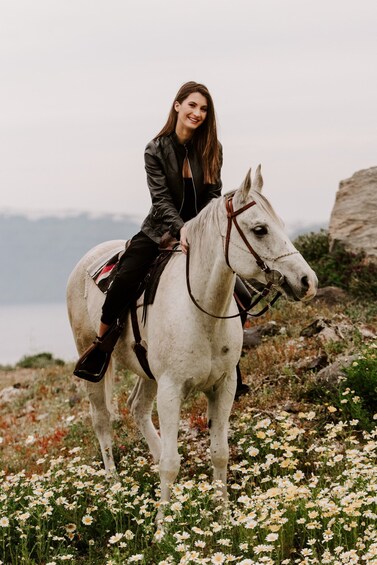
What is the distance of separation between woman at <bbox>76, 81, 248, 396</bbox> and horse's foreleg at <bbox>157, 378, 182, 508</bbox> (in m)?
1.26

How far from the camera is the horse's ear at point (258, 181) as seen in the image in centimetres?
546

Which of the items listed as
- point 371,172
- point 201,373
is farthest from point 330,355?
point 371,172

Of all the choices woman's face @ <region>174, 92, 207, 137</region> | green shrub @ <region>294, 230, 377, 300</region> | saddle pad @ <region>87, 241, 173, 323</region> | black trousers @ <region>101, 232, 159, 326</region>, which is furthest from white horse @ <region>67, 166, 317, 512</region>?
green shrub @ <region>294, 230, 377, 300</region>

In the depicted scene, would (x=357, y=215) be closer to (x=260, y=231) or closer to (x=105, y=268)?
(x=105, y=268)

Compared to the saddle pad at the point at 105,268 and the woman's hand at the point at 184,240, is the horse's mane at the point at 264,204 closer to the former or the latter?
the woman's hand at the point at 184,240

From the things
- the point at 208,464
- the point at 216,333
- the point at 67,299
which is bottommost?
the point at 208,464

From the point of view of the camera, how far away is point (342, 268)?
13266mm

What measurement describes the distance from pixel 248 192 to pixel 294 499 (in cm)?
228

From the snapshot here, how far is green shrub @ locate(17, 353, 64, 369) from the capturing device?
18566 mm

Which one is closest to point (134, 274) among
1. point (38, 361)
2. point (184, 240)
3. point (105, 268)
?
point (184, 240)

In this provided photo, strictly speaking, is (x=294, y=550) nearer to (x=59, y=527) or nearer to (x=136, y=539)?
(x=136, y=539)

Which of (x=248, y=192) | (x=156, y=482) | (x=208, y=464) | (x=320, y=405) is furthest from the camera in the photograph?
(x=320, y=405)

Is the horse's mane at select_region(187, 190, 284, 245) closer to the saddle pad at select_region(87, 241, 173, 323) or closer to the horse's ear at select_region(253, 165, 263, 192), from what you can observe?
the horse's ear at select_region(253, 165, 263, 192)

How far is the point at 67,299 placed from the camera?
8570mm
